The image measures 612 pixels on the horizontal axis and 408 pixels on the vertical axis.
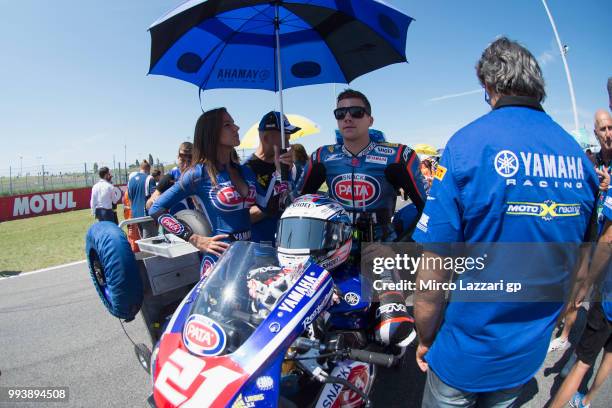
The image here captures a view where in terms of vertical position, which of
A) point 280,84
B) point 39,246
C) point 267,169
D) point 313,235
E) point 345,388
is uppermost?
point 280,84

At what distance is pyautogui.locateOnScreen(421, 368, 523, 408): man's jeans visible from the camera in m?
1.44

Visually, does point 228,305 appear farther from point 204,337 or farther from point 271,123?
point 271,123

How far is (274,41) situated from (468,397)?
131 inches

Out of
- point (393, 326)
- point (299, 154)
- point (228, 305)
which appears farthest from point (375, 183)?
point (299, 154)

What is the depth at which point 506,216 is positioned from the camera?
126 cm

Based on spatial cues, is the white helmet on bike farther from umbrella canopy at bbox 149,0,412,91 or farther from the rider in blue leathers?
umbrella canopy at bbox 149,0,412,91

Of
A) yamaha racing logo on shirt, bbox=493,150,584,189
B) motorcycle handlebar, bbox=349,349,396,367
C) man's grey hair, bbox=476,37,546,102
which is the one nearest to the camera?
yamaha racing logo on shirt, bbox=493,150,584,189

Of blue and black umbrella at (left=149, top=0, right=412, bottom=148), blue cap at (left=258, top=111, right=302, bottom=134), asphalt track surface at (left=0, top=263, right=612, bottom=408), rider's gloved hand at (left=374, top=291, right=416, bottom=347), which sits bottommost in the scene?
asphalt track surface at (left=0, top=263, right=612, bottom=408)

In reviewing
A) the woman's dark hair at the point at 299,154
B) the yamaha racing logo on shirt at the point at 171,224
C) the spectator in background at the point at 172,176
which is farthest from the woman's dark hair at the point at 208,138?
the woman's dark hair at the point at 299,154

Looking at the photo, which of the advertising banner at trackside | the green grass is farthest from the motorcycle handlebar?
the advertising banner at trackside

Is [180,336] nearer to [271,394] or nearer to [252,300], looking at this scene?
[252,300]

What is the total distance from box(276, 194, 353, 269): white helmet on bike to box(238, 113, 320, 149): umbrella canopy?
5.40m

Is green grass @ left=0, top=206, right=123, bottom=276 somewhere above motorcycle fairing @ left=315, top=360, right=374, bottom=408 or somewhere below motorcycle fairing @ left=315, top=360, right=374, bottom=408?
below

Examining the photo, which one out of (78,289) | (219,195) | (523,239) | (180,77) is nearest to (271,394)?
(523,239)
